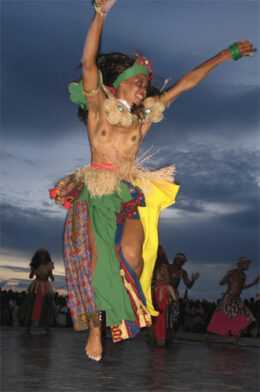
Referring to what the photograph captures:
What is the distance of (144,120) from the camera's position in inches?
208

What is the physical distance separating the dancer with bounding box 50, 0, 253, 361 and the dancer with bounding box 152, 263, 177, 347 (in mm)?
5729

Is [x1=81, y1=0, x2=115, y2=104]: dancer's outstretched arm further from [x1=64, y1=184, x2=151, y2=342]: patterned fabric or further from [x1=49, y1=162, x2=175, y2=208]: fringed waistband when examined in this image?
[x1=64, y1=184, x2=151, y2=342]: patterned fabric

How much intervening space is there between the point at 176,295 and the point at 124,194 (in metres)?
6.54

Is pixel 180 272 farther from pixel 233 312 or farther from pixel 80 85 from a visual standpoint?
pixel 80 85

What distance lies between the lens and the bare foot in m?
4.82

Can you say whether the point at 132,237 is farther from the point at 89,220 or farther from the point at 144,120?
the point at 144,120

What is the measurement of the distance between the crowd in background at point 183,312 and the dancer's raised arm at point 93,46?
9711mm

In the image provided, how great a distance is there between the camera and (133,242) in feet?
16.6

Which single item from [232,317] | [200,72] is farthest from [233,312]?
[200,72]

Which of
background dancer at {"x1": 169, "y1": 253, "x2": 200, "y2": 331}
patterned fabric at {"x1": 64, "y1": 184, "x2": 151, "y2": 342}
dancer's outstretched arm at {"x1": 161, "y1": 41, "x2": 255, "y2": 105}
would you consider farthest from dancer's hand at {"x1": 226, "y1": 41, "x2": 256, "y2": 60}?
background dancer at {"x1": 169, "y1": 253, "x2": 200, "y2": 331}

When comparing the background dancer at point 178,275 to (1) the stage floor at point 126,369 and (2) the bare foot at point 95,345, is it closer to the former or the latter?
(1) the stage floor at point 126,369

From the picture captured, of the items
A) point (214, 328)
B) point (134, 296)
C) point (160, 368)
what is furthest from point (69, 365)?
point (214, 328)

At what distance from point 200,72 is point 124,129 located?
2.37ft

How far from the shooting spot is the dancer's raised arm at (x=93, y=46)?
4.70 metres
